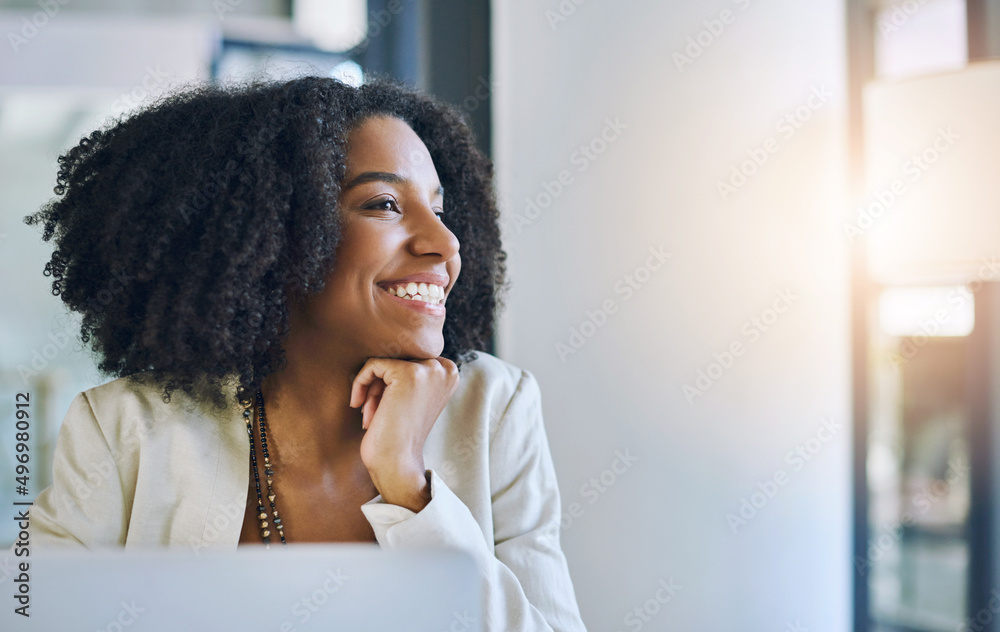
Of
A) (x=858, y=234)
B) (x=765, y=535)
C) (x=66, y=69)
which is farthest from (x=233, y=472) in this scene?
(x=66, y=69)

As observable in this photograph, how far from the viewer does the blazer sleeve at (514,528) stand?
3.34 ft

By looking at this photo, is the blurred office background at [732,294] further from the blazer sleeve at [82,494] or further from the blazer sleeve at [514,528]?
the blazer sleeve at [82,494]

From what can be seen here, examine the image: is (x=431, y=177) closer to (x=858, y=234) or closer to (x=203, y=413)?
(x=203, y=413)

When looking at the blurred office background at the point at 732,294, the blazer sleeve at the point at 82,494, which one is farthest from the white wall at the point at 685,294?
the blazer sleeve at the point at 82,494

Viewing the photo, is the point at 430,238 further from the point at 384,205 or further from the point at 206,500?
the point at 206,500

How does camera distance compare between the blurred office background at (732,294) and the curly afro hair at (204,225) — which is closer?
the curly afro hair at (204,225)

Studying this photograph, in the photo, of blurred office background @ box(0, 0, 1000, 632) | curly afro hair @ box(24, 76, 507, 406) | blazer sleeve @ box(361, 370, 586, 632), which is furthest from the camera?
blurred office background @ box(0, 0, 1000, 632)

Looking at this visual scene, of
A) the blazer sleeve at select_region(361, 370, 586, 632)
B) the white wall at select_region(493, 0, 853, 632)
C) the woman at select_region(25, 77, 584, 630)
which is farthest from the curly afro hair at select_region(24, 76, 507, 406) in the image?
the white wall at select_region(493, 0, 853, 632)

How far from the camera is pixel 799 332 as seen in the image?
1.76 m

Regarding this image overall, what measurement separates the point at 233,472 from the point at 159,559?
2.07 feet

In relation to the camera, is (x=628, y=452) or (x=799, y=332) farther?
(x=799, y=332)

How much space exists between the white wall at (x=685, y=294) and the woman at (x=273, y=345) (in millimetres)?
416

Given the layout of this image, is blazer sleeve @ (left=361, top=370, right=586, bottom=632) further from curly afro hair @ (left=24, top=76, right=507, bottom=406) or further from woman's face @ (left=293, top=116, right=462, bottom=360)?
curly afro hair @ (left=24, top=76, right=507, bottom=406)

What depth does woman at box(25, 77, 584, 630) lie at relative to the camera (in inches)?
43.8
